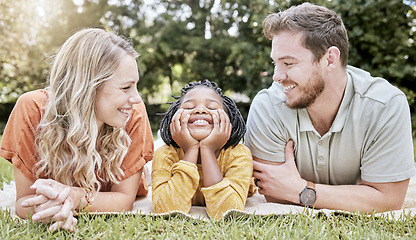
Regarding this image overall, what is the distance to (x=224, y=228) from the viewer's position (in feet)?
7.74

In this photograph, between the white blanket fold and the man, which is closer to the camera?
the white blanket fold

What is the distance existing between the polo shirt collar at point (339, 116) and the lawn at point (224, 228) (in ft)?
2.44

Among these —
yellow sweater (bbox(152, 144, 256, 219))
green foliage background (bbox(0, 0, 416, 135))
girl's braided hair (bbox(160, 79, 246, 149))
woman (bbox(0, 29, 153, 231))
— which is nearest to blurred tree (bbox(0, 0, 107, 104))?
green foliage background (bbox(0, 0, 416, 135))

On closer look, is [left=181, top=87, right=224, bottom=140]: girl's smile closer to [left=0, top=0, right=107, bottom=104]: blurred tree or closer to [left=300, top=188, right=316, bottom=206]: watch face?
[left=300, top=188, right=316, bottom=206]: watch face

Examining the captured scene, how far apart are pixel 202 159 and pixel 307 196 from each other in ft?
2.81

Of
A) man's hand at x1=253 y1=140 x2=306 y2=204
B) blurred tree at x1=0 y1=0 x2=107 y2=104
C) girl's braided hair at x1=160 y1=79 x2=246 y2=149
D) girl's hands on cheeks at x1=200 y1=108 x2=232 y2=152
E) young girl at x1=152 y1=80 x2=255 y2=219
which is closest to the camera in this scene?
young girl at x1=152 y1=80 x2=255 y2=219

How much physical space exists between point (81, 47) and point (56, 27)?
28.2 feet

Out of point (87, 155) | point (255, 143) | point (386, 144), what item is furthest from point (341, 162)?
point (87, 155)

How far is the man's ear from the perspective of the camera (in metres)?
3.10

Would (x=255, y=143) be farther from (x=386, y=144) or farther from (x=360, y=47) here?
(x=360, y=47)

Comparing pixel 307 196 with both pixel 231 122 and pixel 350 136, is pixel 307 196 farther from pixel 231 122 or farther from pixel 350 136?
pixel 231 122

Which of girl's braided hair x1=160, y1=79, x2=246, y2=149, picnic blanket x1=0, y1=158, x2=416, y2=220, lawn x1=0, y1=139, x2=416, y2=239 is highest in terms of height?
girl's braided hair x1=160, y1=79, x2=246, y2=149

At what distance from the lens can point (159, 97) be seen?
13188 mm

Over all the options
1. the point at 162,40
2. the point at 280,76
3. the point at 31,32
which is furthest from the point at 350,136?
the point at 31,32
